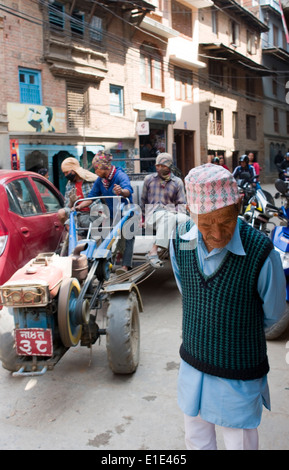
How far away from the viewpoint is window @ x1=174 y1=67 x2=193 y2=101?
23812 mm

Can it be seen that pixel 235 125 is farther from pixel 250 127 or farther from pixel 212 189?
pixel 212 189

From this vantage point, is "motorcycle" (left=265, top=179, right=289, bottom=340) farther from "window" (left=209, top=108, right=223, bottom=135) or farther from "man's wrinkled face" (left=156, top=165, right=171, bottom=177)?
"window" (left=209, top=108, right=223, bottom=135)

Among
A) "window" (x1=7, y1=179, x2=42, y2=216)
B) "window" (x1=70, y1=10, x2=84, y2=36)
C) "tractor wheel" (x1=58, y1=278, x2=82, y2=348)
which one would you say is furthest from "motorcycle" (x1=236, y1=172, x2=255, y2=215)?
"window" (x1=70, y1=10, x2=84, y2=36)

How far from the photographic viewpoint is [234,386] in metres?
1.96

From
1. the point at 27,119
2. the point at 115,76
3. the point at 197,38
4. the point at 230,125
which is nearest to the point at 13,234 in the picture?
the point at 27,119

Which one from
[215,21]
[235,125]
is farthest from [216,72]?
[235,125]

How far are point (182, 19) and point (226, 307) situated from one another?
25542 millimetres

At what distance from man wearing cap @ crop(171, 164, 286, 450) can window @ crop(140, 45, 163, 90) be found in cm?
2011

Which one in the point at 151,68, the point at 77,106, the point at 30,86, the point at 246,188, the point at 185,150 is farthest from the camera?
the point at 185,150

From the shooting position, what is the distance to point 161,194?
20.4ft

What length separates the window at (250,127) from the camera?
32500mm

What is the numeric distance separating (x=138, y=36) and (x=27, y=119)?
8.45 meters

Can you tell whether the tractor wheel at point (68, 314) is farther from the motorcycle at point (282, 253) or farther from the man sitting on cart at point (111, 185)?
the motorcycle at point (282, 253)

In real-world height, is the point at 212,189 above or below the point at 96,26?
below
